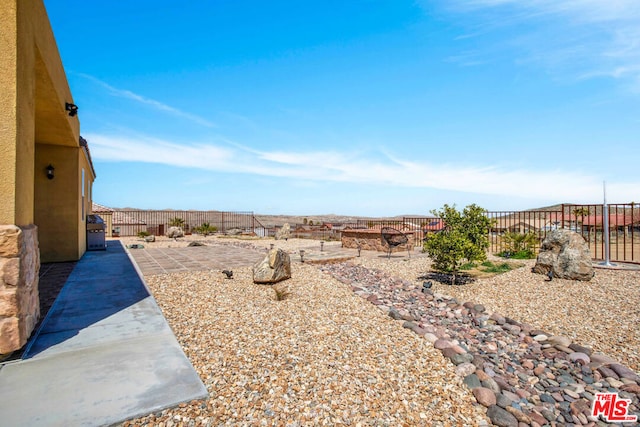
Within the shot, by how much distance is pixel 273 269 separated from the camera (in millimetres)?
6668

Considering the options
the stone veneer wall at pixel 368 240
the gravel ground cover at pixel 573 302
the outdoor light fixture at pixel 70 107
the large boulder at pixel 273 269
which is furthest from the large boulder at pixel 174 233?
the gravel ground cover at pixel 573 302

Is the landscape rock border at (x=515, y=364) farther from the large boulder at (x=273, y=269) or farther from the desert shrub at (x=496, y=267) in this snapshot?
the desert shrub at (x=496, y=267)

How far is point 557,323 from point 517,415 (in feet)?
10.5

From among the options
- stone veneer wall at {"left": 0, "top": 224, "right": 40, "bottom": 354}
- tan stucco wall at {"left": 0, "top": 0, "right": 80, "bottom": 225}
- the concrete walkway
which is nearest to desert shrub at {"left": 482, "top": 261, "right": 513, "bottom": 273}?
the concrete walkway

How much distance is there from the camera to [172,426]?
7.59 feet

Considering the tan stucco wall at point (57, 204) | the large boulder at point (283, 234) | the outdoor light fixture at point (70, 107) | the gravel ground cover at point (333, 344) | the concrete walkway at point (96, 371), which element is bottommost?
the gravel ground cover at point (333, 344)

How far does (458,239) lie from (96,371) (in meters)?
7.19

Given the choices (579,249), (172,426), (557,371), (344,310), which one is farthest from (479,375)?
(579,249)

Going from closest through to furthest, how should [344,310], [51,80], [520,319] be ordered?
[51,80] → [344,310] → [520,319]

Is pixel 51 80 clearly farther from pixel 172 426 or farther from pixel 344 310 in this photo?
pixel 344 310

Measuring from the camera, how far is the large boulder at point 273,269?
261 inches

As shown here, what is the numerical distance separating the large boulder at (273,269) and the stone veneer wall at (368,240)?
6530 millimetres

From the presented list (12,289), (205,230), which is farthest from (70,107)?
(205,230)

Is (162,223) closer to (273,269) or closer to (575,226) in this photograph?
(273,269)
